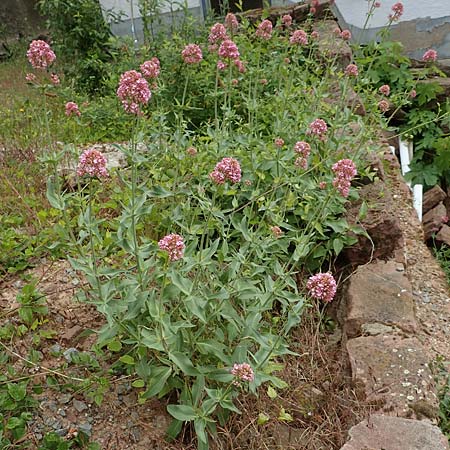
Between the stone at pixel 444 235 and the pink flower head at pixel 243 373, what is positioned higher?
the pink flower head at pixel 243 373

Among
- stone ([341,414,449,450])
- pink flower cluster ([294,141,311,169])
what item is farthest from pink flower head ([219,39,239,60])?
stone ([341,414,449,450])

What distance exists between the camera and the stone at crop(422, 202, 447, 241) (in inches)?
192

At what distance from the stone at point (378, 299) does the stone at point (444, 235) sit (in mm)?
1535

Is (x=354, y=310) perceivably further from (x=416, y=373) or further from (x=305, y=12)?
(x=305, y=12)

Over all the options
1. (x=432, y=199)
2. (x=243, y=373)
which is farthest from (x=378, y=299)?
(x=432, y=199)

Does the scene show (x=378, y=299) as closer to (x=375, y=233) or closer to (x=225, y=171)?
(x=375, y=233)

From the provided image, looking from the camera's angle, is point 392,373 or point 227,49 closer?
point 392,373

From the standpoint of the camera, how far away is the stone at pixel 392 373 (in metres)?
2.52

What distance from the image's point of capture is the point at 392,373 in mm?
2662

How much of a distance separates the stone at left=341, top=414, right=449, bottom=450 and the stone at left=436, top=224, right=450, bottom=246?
277 centimetres

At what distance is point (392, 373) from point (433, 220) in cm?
279

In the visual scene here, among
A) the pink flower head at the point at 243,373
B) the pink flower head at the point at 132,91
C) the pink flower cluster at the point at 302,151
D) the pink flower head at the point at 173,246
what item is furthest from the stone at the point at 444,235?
the pink flower head at the point at 132,91

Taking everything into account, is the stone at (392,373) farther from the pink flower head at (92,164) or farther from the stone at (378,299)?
the pink flower head at (92,164)

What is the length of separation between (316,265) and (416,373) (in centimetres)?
96
